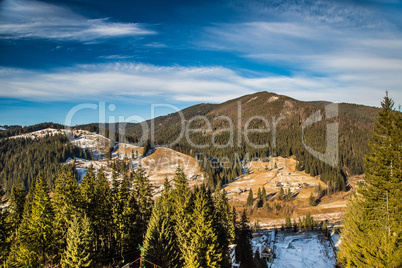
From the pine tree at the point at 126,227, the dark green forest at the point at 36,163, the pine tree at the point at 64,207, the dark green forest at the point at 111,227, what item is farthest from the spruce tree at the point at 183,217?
the dark green forest at the point at 36,163

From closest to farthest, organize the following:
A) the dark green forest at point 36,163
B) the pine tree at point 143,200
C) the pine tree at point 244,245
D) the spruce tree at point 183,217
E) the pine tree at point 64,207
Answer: the spruce tree at point 183,217 → the pine tree at point 64,207 → the pine tree at point 143,200 → the pine tree at point 244,245 → the dark green forest at point 36,163

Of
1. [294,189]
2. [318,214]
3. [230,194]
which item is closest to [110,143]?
[230,194]

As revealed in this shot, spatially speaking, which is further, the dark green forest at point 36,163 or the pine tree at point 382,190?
the dark green forest at point 36,163

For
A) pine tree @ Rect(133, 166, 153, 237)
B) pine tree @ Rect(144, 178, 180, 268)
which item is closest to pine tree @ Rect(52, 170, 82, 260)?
pine tree @ Rect(133, 166, 153, 237)

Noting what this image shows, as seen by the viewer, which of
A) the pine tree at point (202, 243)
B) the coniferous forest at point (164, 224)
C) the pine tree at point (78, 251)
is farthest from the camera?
the pine tree at point (202, 243)

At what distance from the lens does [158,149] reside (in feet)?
577

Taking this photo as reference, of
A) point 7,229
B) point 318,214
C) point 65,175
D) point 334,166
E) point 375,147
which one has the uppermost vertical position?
point 375,147

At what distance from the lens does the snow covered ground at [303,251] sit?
6057cm

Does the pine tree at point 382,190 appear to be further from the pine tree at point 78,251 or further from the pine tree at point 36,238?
the pine tree at point 36,238

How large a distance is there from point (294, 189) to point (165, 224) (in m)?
117

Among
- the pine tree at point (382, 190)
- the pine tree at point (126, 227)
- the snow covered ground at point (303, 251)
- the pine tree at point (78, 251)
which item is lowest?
the snow covered ground at point (303, 251)

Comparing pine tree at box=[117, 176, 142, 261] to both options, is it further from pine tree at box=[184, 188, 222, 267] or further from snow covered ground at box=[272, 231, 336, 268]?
snow covered ground at box=[272, 231, 336, 268]

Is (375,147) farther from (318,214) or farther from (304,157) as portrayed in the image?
(304,157)

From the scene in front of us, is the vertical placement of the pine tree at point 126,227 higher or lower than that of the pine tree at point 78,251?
lower
